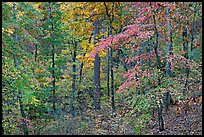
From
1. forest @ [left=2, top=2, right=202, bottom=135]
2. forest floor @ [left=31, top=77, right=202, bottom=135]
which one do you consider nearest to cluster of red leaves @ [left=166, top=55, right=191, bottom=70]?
forest @ [left=2, top=2, right=202, bottom=135]

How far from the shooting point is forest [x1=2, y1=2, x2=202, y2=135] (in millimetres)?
8367

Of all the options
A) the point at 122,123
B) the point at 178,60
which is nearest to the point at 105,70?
the point at 122,123

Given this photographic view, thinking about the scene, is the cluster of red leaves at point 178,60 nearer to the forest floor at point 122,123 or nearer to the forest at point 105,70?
the forest at point 105,70

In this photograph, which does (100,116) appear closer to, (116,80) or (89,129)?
(89,129)

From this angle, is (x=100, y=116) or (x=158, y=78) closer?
(x=158, y=78)

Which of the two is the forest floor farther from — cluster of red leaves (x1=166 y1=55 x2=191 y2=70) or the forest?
cluster of red leaves (x1=166 y1=55 x2=191 y2=70)

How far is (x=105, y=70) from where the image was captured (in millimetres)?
20156

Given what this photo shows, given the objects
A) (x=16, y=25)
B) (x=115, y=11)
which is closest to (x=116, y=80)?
(x=115, y=11)

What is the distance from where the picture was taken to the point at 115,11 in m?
12.8

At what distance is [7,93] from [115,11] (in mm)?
6843

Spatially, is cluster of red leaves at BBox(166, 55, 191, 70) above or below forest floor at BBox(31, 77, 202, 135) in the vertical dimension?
above

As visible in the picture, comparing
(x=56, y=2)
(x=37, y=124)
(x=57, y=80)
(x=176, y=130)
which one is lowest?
(x=37, y=124)

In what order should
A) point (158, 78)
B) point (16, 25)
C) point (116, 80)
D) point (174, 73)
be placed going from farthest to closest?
point (116, 80) → point (174, 73) → point (158, 78) → point (16, 25)

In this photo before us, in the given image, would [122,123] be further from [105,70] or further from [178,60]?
[105,70]
